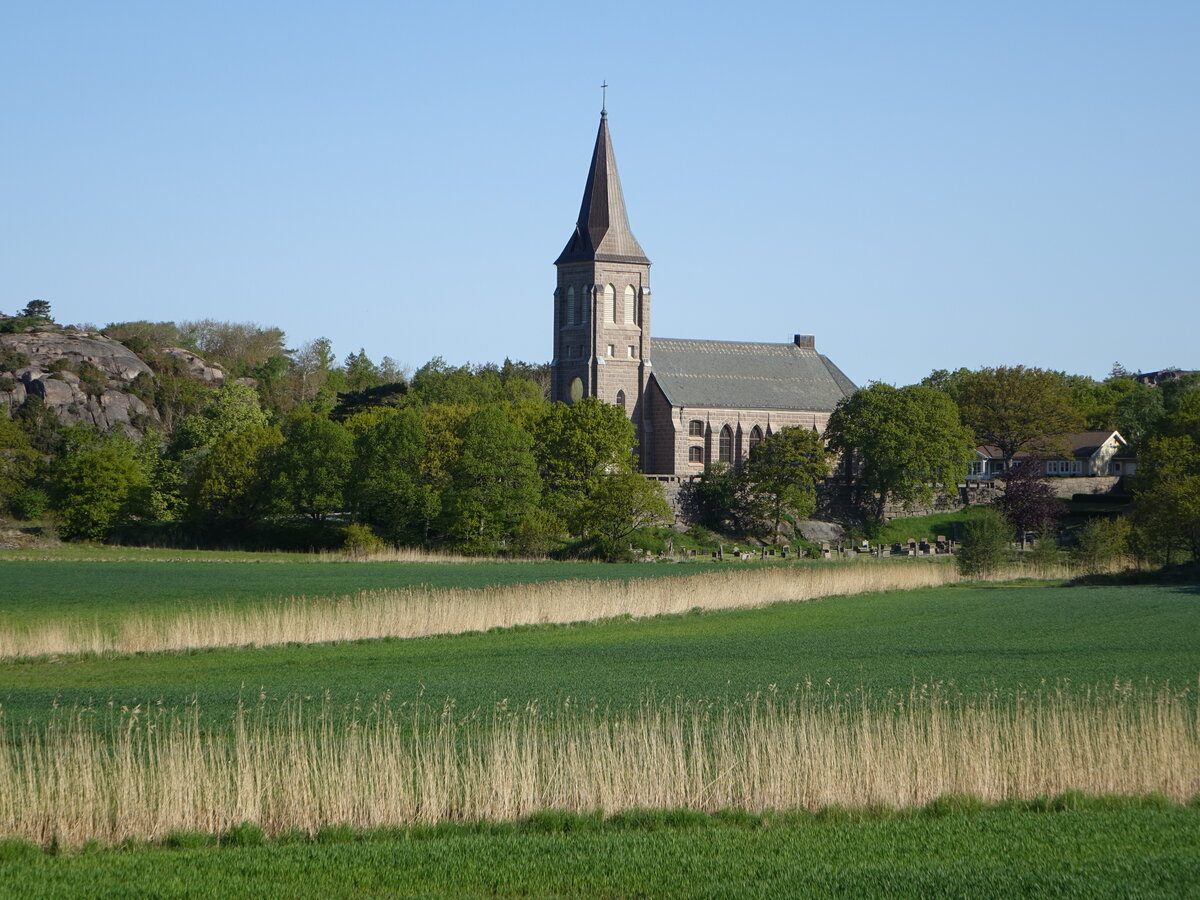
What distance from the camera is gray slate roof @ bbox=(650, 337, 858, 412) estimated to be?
315 ft

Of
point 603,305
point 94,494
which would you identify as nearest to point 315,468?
point 94,494

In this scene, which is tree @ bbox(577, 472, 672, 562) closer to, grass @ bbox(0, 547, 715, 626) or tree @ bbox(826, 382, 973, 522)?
grass @ bbox(0, 547, 715, 626)

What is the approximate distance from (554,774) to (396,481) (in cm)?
5681

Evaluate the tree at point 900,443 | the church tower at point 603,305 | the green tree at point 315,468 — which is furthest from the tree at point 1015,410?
the green tree at point 315,468

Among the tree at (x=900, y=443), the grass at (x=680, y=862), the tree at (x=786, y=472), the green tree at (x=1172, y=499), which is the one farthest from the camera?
the tree at (x=900, y=443)

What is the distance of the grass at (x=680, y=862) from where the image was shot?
1077 centimetres

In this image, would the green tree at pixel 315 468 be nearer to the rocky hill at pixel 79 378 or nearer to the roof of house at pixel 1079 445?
the rocky hill at pixel 79 378

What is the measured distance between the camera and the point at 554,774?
13.8 m

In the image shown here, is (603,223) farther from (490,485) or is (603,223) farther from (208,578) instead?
(208,578)

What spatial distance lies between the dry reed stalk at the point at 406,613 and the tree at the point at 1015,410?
54.6 metres

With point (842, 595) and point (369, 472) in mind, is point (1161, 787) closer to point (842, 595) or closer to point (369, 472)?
point (842, 595)

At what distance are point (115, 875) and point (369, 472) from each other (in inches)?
2350

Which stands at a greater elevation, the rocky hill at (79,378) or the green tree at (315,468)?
the rocky hill at (79,378)

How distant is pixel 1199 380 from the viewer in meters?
106
